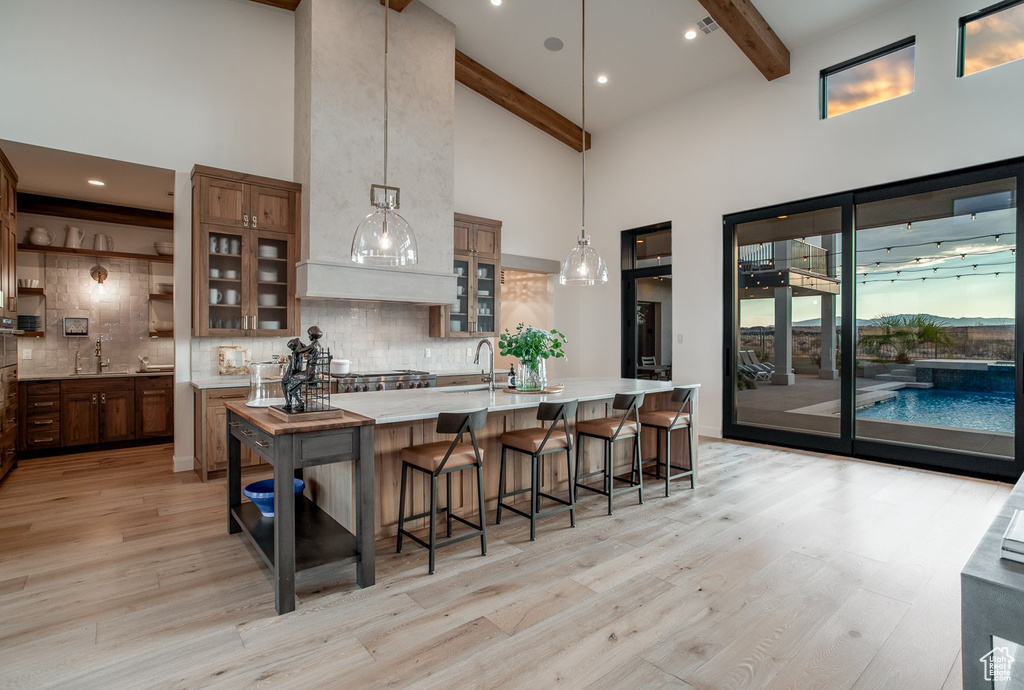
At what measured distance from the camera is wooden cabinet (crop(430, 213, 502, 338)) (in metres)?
6.39

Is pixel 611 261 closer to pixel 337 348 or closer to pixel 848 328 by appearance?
pixel 848 328

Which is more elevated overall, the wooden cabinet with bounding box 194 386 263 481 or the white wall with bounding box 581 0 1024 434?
the white wall with bounding box 581 0 1024 434

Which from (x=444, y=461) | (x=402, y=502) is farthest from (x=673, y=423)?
(x=402, y=502)

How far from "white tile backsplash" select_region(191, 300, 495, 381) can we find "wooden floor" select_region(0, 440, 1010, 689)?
5.78 feet

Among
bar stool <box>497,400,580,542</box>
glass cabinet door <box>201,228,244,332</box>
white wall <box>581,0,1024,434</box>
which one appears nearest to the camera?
bar stool <box>497,400,580,542</box>

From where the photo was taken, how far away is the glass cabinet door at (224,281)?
4863 millimetres

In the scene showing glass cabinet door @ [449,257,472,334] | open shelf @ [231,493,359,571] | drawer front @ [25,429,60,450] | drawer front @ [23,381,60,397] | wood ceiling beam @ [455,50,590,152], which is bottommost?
open shelf @ [231,493,359,571]

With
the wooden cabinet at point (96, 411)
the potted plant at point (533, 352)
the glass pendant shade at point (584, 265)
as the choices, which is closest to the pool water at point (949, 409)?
the glass pendant shade at point (584, 265)

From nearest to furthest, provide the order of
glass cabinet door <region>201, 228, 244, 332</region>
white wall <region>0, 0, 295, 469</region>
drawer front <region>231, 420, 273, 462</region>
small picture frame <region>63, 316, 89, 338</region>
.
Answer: drawer front <region>231, 420, 273, 462</region>
white wall <region>0, 0, 295, 469</region>
glass cabinet door <region>201, 228, 244, 332</region>
small picture frame <region>63, 316, 89, 338</region>

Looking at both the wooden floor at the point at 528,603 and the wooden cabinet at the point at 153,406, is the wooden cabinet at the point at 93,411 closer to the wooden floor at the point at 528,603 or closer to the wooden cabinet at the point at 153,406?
the wooden cabinet at the point at 153,406

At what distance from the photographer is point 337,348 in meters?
5.78

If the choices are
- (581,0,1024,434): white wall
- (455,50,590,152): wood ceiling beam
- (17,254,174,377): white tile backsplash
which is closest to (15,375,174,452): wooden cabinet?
(17,254,174,377): white tile backsplash

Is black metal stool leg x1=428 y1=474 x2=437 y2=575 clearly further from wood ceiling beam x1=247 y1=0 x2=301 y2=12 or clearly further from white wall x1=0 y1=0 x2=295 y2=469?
wood ceiling beam x1=247 y1=0 x2=301 y2=12

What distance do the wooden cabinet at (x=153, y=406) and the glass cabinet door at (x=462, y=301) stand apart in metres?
3.39
